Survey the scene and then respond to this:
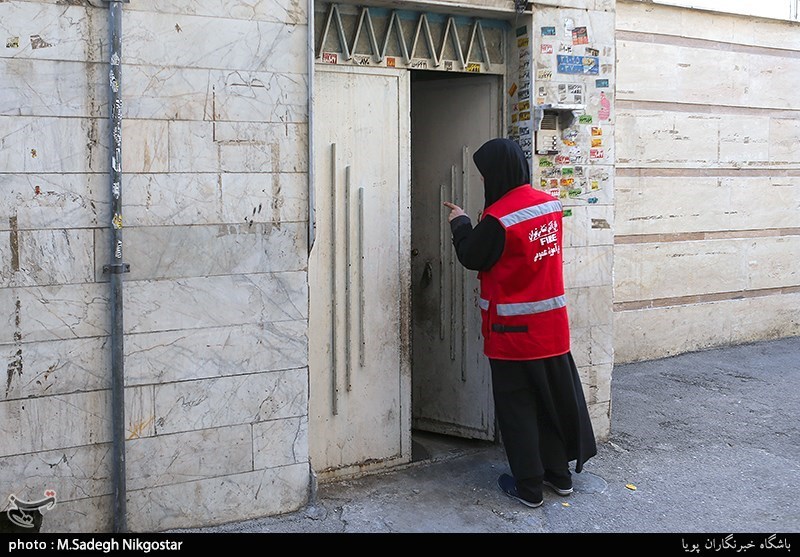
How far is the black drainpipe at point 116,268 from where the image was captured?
3.95 m

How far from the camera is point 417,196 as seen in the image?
5.93 m

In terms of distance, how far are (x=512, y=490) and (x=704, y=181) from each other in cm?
449

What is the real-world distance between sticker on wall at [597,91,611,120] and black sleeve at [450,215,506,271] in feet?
4.44

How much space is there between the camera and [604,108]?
18.3 ft

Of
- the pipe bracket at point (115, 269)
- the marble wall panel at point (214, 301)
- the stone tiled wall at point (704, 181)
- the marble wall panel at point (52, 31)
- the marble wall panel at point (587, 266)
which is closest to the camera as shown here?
the marble wall panel at point (52, 31)

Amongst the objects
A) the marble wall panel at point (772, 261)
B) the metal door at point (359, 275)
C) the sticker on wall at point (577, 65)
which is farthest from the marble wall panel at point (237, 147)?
the marble wall panel at point (772, 261)

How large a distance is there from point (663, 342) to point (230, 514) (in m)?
4.80

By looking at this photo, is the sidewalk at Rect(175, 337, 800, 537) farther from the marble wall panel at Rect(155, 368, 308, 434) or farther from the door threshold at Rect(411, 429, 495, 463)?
the marble wall panel at Rect(155, 368, 308, 434)

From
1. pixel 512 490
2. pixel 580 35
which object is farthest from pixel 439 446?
pixel 580 35

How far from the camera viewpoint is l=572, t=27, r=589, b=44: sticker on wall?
5.43 metres

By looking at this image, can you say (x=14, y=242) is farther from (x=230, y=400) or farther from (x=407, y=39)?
(x=407, y=39)

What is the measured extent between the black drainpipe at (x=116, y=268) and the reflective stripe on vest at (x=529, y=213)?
1.84 meters

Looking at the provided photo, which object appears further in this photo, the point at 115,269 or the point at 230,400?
the point at 230,400

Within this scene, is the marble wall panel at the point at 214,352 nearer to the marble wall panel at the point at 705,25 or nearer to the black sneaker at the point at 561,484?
the black sneaker at the point at 561,484
